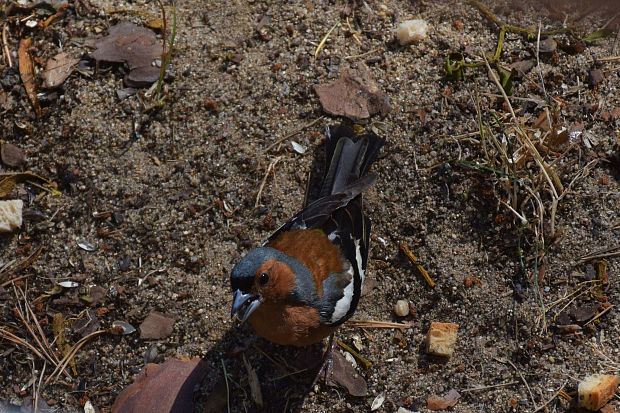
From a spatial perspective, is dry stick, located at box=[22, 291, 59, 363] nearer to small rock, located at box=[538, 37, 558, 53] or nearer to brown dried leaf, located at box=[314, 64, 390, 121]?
brown dried leaf, located at box=[314, 64, 390, 121]

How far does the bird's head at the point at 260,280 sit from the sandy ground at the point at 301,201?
0.65 metres

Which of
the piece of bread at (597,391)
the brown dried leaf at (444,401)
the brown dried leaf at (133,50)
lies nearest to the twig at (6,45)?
the brown dried leaf at (133,50)

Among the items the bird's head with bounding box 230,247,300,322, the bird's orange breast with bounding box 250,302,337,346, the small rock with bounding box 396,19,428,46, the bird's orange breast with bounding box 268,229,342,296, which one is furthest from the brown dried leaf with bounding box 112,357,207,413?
the small rock with bounding box 396,19,428,46

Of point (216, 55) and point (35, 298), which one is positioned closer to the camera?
point (35, 298)

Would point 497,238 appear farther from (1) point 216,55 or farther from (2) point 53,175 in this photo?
(2) point 53,175

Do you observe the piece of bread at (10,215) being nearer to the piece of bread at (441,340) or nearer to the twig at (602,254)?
the piece of bread at (441,340)

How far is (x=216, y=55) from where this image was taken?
176 inches

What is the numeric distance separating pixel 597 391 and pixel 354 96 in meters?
2.31

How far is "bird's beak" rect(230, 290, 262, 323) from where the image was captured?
3.29m

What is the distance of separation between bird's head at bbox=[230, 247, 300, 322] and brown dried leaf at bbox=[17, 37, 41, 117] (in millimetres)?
1985

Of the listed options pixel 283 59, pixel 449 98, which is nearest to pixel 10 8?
pixel 283 59

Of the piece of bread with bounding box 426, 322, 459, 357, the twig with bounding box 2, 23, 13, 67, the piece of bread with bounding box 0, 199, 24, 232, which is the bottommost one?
the piece of bread with bounding box 426, 322, 459, 357

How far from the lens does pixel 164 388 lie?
151 inches

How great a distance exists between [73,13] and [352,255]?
263 cm
